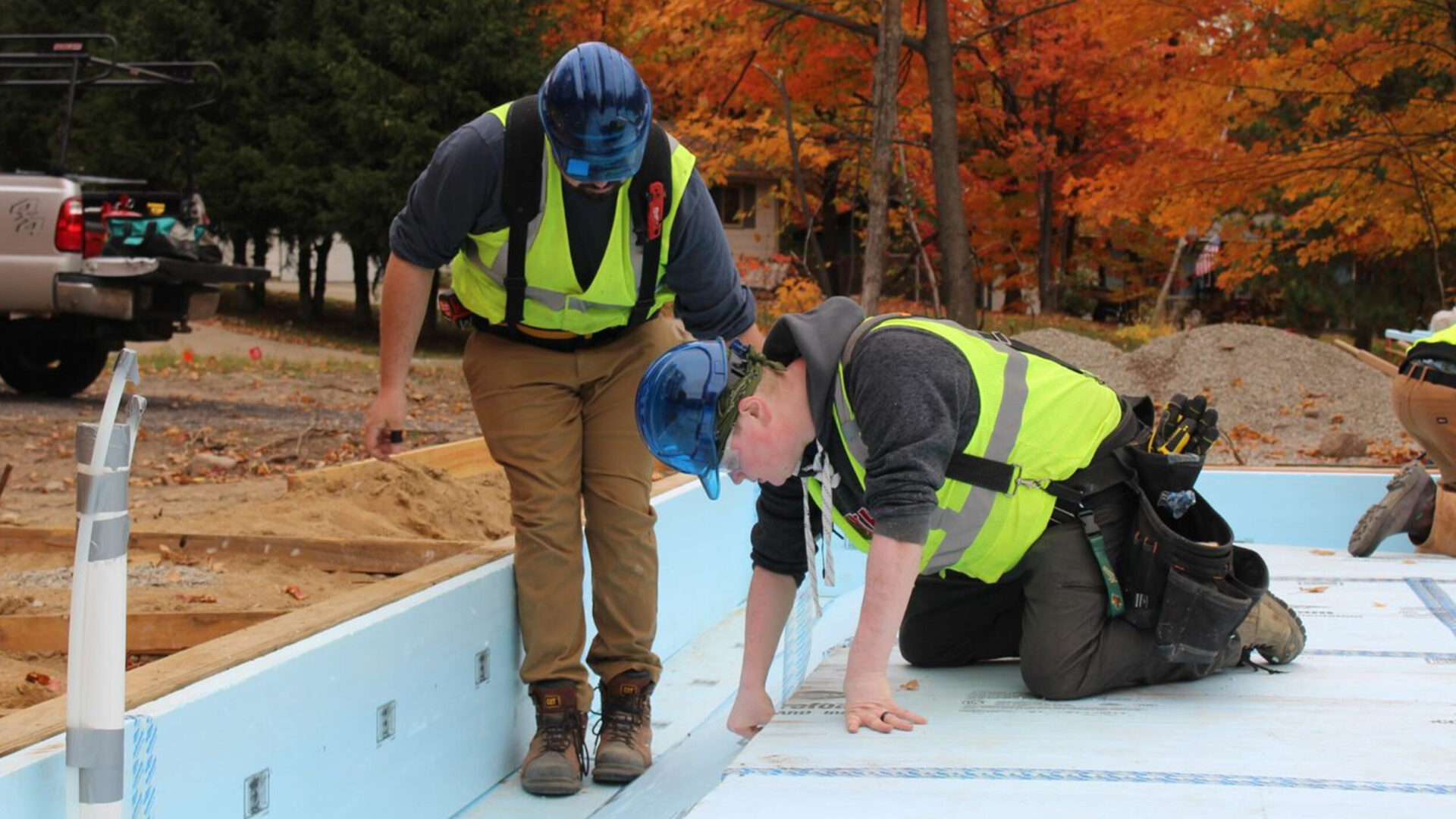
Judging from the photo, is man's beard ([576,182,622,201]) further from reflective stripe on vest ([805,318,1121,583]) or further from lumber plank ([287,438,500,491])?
A: lumber plank ([287,438,500,491])

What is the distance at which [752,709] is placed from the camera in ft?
9.41

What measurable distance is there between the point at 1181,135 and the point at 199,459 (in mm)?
6051

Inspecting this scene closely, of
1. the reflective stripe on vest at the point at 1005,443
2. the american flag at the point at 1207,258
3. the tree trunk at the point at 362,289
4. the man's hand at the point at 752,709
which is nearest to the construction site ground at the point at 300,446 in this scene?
the man's hand at the point at 752,709

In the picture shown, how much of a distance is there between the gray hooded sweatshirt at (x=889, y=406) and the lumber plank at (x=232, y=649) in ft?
3.15

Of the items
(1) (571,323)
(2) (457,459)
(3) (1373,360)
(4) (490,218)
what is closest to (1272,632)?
(1) (571,323)

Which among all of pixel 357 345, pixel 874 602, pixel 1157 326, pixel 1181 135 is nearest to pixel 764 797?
pixel 874 602

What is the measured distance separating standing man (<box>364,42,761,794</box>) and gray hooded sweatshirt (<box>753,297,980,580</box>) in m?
0.66

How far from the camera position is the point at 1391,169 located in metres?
8.83

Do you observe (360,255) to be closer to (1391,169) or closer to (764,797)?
(1391,169)

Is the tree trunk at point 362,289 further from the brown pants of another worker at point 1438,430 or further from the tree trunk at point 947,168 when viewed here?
the brown pants of another worker at point 1438,430

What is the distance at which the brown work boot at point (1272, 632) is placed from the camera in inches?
119

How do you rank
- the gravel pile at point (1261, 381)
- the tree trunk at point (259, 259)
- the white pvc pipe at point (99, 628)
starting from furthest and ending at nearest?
the tree trunk at point (259, 259) → the gravel pile at point (1261, 381) → the white pvc pipe at point (99, 628)

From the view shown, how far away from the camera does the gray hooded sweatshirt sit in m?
2.41

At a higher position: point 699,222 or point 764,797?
point 699,222
